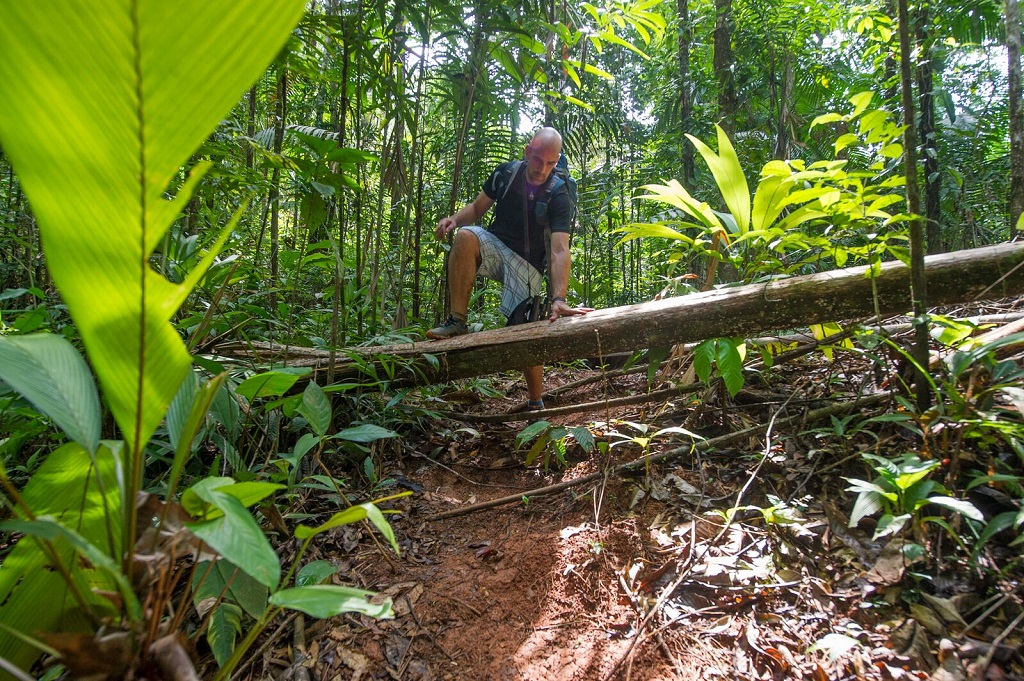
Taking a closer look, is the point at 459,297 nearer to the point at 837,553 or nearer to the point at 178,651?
the point at 837,553

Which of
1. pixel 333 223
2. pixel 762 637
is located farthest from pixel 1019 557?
pixel 333 223

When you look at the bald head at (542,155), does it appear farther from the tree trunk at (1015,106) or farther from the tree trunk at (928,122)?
the tree trunk at (1015,106)

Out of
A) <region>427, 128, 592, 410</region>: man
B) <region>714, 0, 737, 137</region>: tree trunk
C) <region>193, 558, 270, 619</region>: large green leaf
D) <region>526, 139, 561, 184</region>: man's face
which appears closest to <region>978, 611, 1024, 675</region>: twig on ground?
<region>193, 558, 270, 619</region>: large green leaf

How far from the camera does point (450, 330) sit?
287 cm

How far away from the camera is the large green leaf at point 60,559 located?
2.21 feet

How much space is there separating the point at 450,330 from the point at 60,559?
7.43 ft

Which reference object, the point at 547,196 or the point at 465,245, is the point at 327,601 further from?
the point at 547,196

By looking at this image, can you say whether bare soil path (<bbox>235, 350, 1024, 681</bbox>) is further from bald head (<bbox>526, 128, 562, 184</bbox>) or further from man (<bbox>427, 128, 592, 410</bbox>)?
bald head (<bbox>526, 128, 562, 184</bbox>)

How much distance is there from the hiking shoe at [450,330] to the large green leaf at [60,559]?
2.03 metres

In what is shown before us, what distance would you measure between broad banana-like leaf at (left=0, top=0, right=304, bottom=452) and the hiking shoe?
89.1 inches

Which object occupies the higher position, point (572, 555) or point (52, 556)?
point (52, 556)

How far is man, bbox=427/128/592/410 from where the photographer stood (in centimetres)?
296

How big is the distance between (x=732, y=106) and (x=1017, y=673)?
501cm

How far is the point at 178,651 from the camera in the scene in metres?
0.56
